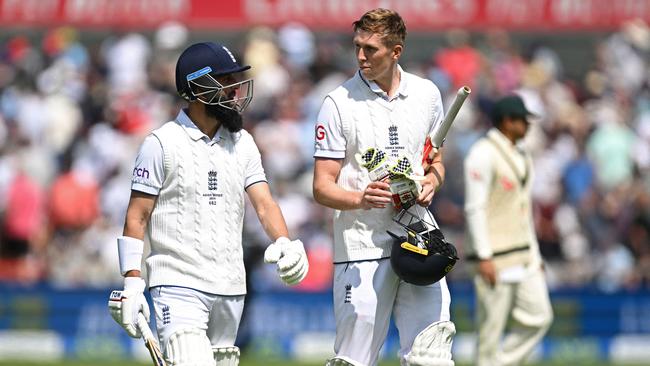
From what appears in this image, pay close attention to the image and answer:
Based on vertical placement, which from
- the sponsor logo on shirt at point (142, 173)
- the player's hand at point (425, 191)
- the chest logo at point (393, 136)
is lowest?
the player's hand at point (425, 191)

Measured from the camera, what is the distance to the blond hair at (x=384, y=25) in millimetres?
7473

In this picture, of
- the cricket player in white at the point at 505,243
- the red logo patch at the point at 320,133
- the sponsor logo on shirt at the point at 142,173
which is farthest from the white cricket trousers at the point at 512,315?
the sponsor logo on shirt at the point at 142,173

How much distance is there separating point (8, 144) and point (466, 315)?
668 centimetres

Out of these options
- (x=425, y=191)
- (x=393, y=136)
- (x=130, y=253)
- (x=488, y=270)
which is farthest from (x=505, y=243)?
(x=130, y=253)

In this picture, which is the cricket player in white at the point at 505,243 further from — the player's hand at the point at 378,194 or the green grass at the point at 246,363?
the player's hand at the point at 378,194

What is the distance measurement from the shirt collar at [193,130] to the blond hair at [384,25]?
103cm

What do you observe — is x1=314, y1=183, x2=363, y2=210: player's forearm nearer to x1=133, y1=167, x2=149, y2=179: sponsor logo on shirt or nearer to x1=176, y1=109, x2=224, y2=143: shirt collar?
x1=176, y1=109, x2=224, y2=143: shirt collar

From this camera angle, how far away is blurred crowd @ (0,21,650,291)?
53.0ft

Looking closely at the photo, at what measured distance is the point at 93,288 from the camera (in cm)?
1512

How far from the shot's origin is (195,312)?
7.05 metres

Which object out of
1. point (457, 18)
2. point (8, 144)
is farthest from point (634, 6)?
point (8, 144)

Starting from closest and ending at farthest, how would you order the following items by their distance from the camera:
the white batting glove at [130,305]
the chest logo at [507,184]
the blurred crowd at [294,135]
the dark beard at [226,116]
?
1. the white batting glove at [130,305]
2. the dark beard at [226,116]
3. the chest logo at [507,184]
4. the blurred crowd at [294,135]

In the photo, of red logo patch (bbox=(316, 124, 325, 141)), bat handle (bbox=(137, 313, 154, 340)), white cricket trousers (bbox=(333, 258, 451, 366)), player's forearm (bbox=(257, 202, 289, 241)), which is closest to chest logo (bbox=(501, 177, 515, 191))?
white cricket trousers (bbox=(333, 258, 451, 366))

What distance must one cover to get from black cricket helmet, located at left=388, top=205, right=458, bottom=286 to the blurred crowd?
724cm
